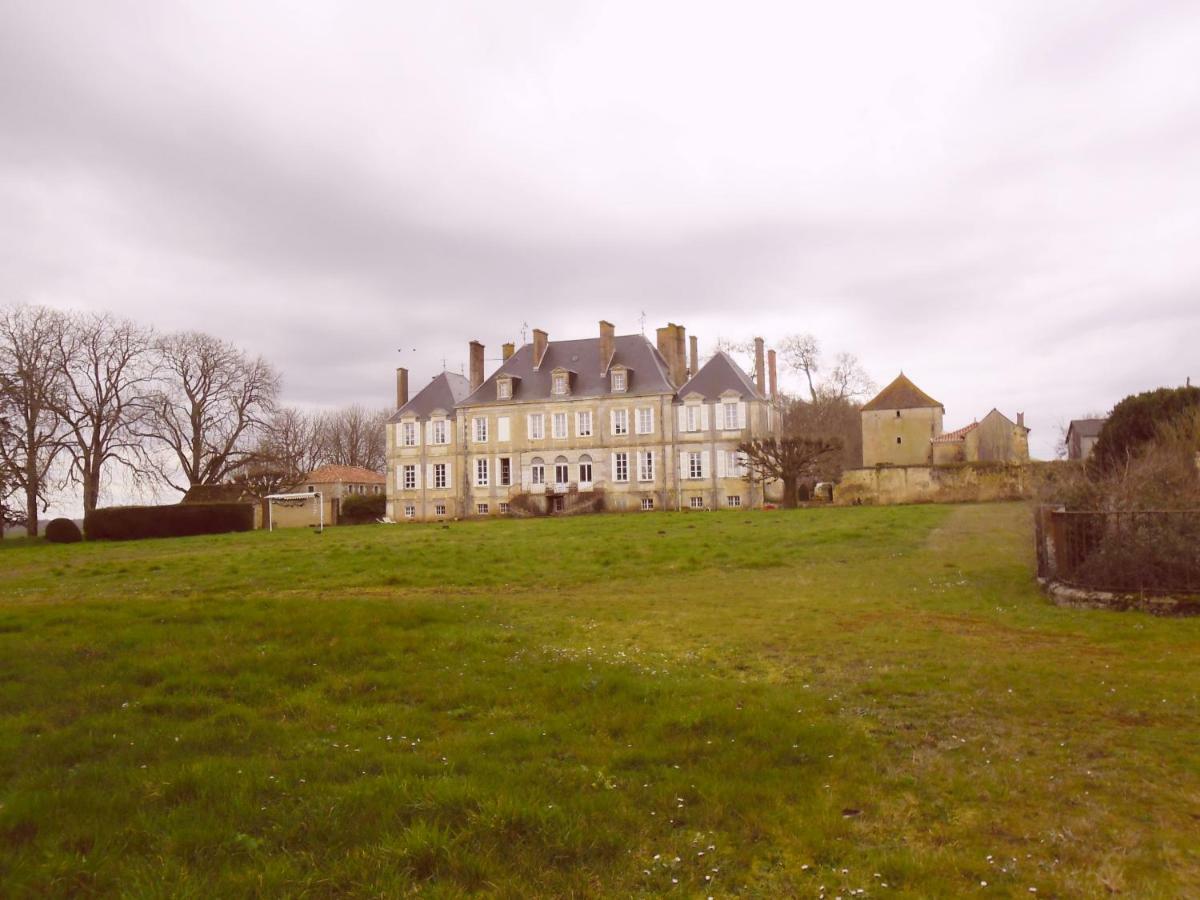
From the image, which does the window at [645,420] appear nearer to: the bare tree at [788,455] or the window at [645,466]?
the window at [645,466]

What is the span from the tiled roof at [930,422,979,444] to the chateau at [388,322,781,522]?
12133 mm

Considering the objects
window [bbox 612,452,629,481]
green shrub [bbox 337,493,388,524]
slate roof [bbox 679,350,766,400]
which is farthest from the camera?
green shrub [bbox 337,493,388,524]

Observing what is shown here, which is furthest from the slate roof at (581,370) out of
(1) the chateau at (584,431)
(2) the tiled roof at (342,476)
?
(2) the tiled roof at (342,476)

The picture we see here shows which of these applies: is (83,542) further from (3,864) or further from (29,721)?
(3,864)

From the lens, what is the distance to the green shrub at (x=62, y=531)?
3284 cm

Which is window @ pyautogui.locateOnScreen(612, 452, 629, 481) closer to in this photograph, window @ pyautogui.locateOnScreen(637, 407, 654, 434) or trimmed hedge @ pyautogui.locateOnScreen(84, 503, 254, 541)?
window @ pyautogui.locateOnScreen(637, 407, 654, 434)

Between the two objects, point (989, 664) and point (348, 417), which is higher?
point (348, 417)

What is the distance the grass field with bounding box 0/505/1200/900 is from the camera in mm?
4078

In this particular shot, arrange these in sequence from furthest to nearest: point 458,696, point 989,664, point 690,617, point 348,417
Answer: point 348,417 < point 690,617 < point 989,664 < point 458,696

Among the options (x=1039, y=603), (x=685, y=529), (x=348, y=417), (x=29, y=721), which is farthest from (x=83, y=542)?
(x=348, y=417)

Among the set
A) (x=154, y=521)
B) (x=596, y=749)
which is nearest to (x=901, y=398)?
(x=154, y=521)

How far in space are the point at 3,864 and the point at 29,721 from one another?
228 cm

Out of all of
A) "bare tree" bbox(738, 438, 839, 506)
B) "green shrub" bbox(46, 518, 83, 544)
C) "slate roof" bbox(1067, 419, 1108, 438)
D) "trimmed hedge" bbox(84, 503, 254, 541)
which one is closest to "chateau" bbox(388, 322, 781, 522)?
"bare tree" bbox(738, 438, 839, 506)

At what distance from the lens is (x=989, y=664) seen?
805cm
